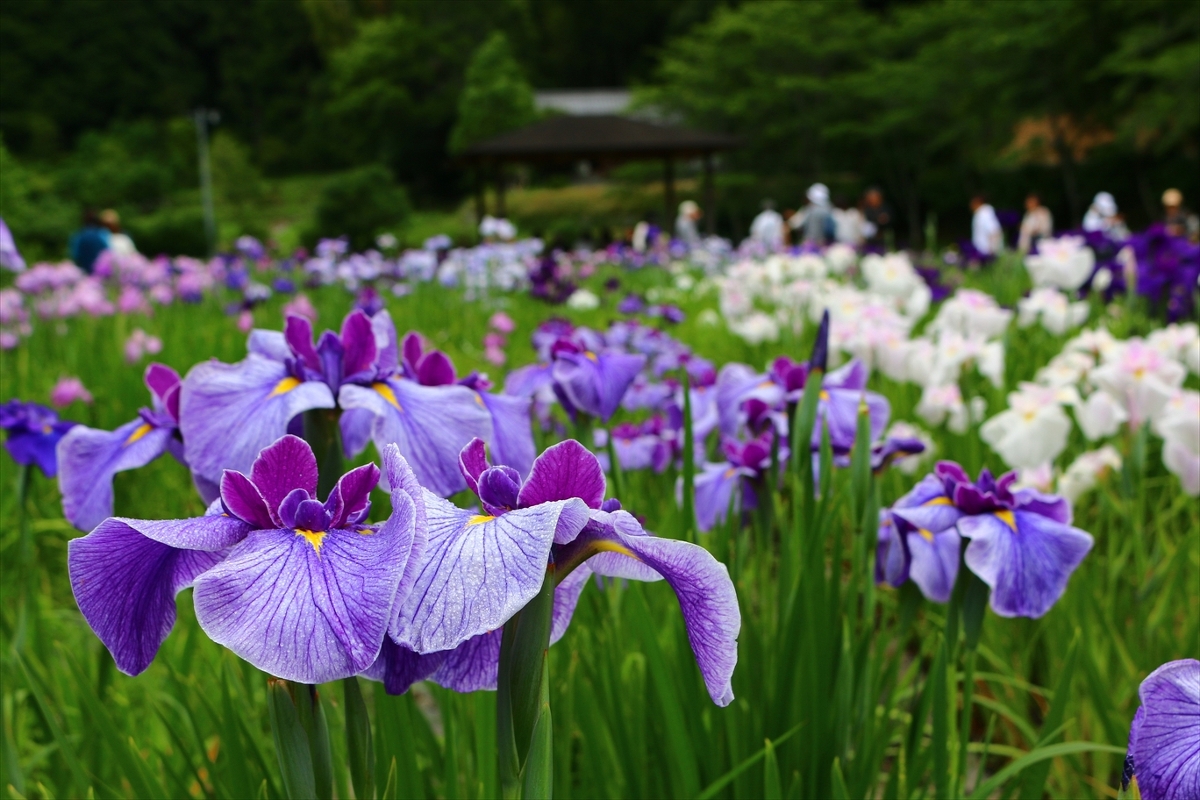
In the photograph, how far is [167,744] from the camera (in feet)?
5.46

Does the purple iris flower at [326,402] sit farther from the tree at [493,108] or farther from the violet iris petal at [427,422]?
the tree at [493,108]

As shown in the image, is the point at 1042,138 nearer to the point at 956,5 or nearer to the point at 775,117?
the point at 956,5

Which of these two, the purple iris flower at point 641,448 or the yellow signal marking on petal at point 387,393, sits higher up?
the yellow signal marking on petal at point 387,393

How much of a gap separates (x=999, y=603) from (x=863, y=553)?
0.23m

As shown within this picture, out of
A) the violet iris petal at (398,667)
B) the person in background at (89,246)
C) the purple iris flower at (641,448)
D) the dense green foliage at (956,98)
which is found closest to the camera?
the violet iris petal at (398,667)

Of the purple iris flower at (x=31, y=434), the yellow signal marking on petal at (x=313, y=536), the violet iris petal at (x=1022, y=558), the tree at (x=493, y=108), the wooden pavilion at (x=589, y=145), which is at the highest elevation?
the tree at (x=493, y=108)

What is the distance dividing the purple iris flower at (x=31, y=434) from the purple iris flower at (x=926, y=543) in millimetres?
1379

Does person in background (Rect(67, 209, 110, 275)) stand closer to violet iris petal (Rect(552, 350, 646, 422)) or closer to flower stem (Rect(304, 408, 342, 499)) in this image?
violet iris petal (Rect(552, 350, 646, 422))

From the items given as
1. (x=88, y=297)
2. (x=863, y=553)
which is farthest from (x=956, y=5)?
(x=863, y=553)

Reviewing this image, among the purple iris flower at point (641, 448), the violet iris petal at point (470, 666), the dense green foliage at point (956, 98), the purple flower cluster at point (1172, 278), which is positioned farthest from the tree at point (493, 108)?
the violet iris petal at point (470, 666)

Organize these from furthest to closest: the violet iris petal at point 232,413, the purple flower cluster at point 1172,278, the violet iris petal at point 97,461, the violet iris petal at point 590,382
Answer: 1. the purple flower cluster at point 1172,278
2. the violet iris petal at point 590,382
3. the violet iris petal at point 97,461
4. the violet iris petal at point 232,413

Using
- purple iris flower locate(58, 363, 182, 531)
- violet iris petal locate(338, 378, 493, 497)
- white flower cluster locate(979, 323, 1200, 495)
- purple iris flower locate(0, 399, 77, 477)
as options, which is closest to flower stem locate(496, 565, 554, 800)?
violet iris petal locate(338, 378, 493, 497)

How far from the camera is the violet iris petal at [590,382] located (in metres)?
1.70

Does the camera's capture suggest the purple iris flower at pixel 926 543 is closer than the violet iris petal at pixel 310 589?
No
